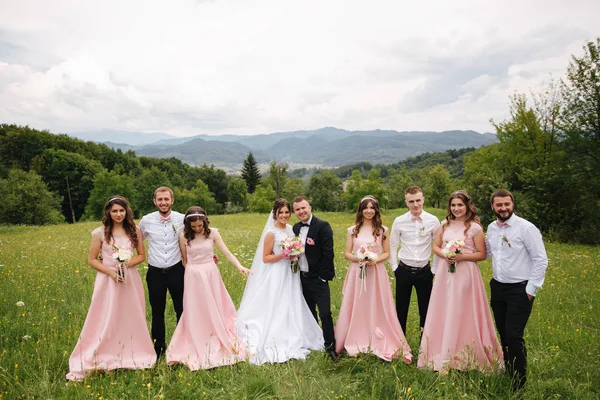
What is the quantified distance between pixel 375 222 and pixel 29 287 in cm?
924

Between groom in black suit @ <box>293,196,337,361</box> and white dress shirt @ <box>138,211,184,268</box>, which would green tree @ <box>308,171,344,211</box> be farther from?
white dress shirt @ <box>138,211,184,268</box>

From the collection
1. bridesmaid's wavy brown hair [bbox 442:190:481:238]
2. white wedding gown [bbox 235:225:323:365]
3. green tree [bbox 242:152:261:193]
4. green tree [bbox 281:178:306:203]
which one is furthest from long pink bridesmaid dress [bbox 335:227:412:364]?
green tree [bbox 242:152:261:193]

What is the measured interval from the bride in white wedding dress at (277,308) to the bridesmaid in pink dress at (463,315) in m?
2.14

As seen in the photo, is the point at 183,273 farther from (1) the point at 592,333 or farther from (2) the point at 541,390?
(1) the point at 592,333

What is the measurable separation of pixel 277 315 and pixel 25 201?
5491 cm

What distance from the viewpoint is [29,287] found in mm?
9844

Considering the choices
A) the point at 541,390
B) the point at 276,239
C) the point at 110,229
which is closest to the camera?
the point at 541,390

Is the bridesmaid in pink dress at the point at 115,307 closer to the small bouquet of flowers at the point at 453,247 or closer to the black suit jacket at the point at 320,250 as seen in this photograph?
the black suit jacket at the point at 320,250

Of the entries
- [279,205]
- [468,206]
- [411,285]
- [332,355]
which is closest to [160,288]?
[279,205]

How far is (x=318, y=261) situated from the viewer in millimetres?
6867

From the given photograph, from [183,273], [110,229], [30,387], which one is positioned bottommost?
[30,387]

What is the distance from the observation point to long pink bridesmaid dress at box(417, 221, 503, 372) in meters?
5.89

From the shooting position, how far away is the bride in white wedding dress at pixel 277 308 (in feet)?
22.6

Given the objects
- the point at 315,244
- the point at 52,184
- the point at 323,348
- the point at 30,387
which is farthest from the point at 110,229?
the point at 52,184
